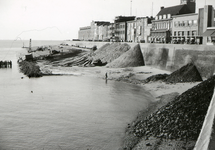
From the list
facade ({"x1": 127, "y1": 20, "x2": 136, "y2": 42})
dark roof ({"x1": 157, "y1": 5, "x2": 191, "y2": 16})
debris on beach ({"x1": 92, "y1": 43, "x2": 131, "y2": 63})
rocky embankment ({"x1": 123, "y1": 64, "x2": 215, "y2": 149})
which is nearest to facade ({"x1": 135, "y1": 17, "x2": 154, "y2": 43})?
facade ({"x1": 127, "y1": 20, "x2": 136, "y2": 42})

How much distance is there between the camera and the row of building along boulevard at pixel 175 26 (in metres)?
57.4

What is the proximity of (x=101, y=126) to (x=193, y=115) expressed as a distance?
748cm

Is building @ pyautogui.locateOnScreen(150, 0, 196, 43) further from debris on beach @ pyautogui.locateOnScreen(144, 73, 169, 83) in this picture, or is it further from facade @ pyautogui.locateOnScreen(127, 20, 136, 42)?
debris on beach @ pyautogui.locateOnScreen(144, 73, 169, 83)

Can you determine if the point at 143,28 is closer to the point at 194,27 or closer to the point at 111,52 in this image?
the point at 111,52

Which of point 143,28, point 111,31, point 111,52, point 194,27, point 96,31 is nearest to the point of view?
point 194,27

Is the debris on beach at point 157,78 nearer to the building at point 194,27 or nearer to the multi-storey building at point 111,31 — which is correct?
the building at point 194,27

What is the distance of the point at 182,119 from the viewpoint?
746 inches

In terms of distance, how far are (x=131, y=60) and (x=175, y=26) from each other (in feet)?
61.6

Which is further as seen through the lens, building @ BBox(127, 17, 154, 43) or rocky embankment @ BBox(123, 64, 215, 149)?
building @ BBox(127, 17, 154, 43)

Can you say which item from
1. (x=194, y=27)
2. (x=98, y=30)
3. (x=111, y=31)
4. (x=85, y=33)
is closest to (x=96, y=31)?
(x=98, y=30)

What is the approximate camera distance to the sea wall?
38219 millimetres

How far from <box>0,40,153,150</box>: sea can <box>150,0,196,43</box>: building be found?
38442 mm

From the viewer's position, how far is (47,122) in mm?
23766

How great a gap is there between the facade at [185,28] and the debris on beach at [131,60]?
854 cm
